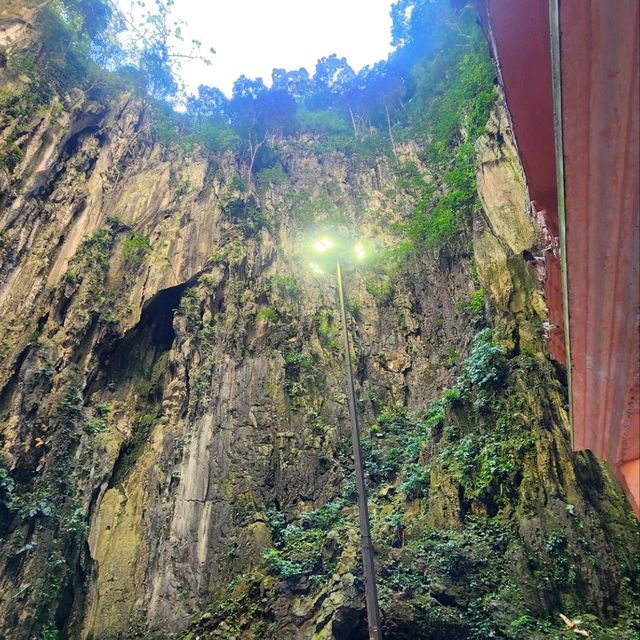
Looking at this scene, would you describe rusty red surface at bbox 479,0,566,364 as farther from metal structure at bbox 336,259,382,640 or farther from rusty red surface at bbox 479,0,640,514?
metal structure at bbox 336,259,382,640

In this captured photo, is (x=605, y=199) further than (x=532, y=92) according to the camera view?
No

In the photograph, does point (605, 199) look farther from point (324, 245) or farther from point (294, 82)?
point (294, 82)

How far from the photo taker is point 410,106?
25.5 m

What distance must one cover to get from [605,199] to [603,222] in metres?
0.12

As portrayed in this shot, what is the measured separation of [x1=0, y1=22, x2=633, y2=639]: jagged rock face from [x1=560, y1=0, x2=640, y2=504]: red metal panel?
214 inches

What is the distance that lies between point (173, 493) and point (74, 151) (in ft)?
50.3

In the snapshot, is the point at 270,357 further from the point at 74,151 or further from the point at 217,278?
the point at 74,151

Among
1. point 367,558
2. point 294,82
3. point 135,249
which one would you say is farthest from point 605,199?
point 294,82

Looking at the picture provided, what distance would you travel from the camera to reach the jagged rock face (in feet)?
24.7

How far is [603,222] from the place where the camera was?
92.2 inches

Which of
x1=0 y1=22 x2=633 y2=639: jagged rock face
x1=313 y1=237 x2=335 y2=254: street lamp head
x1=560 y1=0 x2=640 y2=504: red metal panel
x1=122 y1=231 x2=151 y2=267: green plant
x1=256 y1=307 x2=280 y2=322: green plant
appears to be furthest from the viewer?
x1=122 y1=231 x2=151 y2=267: green plant

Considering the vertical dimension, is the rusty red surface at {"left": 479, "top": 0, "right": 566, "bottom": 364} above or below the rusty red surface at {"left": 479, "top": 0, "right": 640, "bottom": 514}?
above

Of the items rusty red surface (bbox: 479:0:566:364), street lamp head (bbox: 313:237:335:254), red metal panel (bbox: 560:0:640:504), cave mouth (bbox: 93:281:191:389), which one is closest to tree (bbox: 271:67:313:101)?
cave mouth (bbox: 93:281:191:389)

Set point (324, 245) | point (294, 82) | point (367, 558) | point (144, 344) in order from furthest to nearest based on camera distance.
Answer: point (294, 82) → point (144, 344) → point (324, 245) → point (367, 558)
